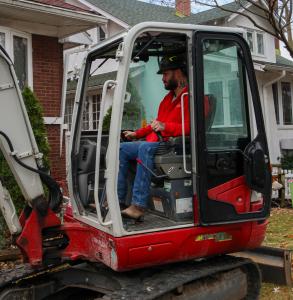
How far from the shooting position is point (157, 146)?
13.5ft

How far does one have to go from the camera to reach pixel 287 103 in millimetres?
19594

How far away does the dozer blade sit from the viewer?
5387 mm

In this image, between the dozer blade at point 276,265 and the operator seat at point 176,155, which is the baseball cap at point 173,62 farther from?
the dozer blade at point 276,265

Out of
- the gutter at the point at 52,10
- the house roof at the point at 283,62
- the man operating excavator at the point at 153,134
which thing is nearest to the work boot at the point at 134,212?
the man operating excavator at the point at 153,134

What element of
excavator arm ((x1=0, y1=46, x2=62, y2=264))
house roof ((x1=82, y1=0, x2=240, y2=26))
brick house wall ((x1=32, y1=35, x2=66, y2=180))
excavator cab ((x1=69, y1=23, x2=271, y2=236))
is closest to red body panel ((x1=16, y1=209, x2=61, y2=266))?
excavator arm ((x1=0, y1=46, x2=62, y2=264))

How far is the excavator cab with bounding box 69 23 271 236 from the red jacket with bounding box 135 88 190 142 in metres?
0.07

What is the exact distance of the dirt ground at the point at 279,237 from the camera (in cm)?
531

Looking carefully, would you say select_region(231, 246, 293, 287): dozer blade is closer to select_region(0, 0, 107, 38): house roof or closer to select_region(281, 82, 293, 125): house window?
select_region(0, 0, 107, 38): house roof

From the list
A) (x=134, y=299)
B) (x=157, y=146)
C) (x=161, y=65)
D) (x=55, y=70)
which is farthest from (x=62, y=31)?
(x=134, y=299)

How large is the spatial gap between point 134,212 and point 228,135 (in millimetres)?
1028

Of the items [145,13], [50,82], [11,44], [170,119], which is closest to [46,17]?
[11,44]

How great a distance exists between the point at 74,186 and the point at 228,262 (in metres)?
1.54

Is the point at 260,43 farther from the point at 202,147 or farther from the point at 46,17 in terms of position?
the point at 202,147

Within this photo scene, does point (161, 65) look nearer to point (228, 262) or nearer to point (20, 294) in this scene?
point (228, 262)
